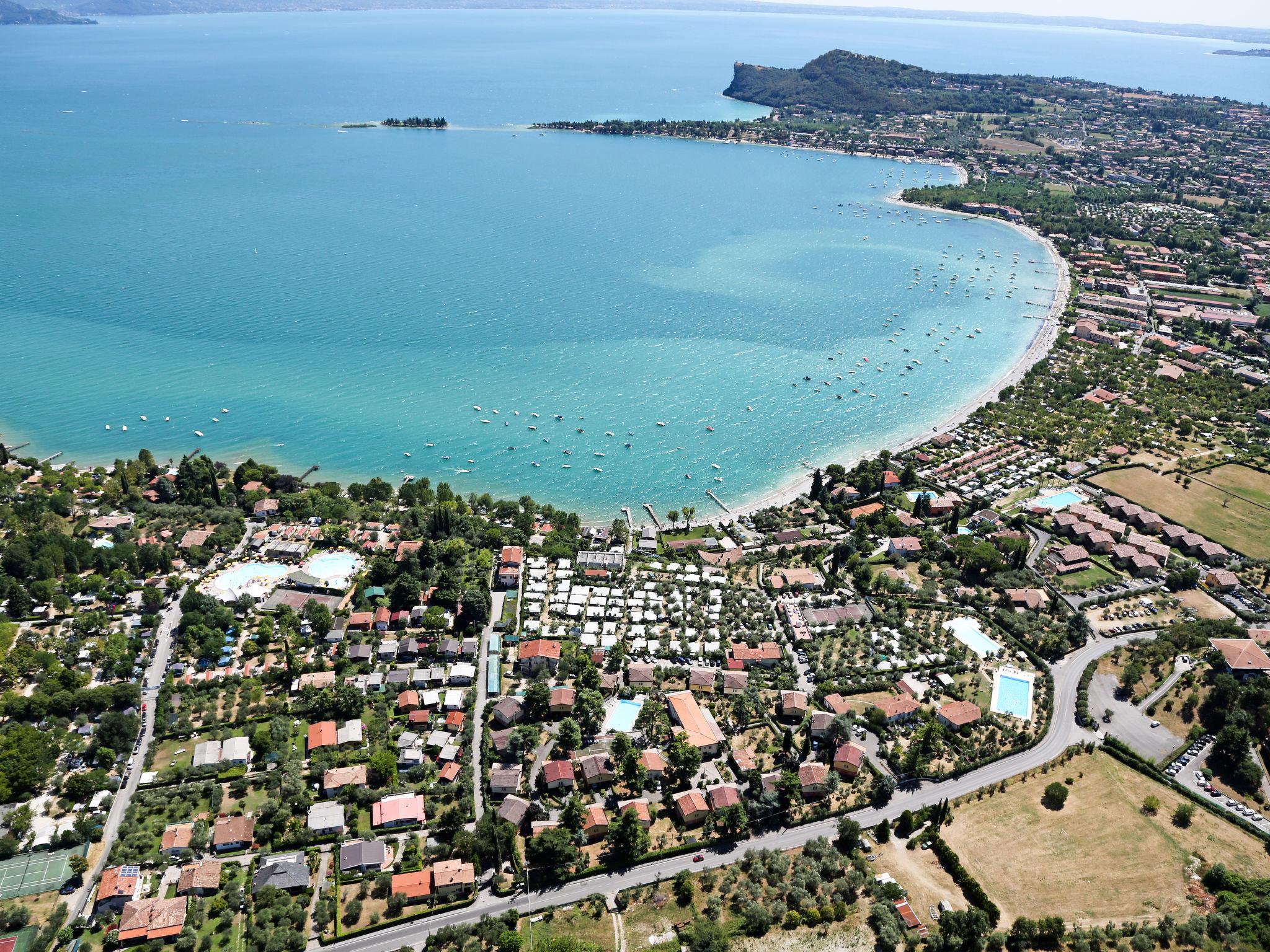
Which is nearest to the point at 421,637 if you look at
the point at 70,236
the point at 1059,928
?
the point at 1059,928

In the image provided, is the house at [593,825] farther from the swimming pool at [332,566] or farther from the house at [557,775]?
the swimming pool at [332,566]

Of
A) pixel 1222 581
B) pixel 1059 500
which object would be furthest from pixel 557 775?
pixel 1059 500

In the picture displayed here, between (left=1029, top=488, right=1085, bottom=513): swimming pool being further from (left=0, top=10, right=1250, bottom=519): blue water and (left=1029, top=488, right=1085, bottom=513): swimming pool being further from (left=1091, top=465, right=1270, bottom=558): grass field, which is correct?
(left=0, top=10, right=1250, bottom=519): blue water

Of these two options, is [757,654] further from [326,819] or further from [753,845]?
[326,819]

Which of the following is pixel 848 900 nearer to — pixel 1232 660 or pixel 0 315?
pixel 1232 660

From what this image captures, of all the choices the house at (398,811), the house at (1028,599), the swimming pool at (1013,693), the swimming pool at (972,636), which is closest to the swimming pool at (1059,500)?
the house at (1028,599)

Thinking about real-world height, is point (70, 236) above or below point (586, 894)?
above
